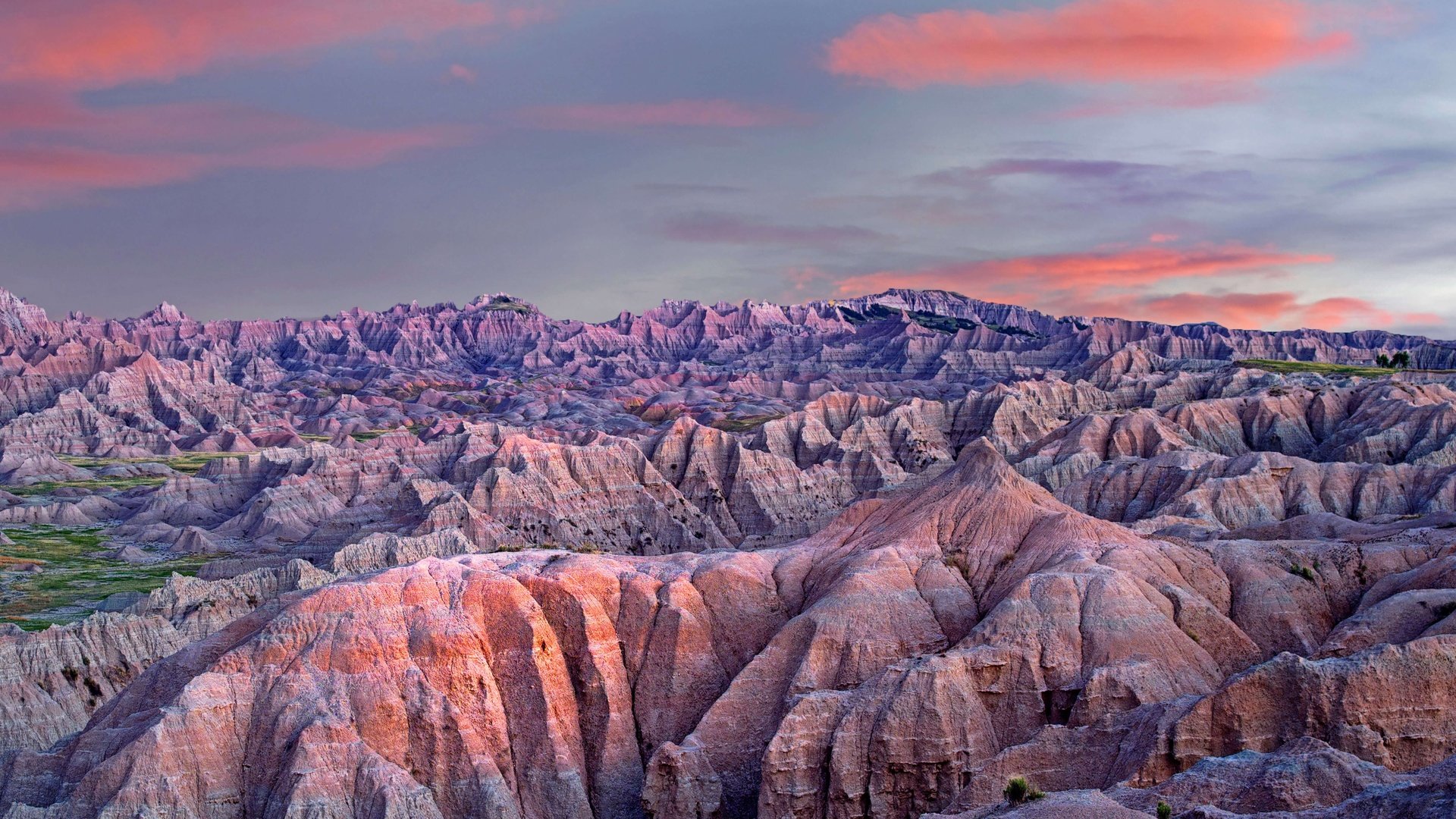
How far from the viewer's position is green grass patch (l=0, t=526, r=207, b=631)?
95.6 m

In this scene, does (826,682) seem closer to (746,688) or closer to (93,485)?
(746,688)

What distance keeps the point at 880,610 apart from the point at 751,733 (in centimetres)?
697

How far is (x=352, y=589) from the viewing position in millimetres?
47938

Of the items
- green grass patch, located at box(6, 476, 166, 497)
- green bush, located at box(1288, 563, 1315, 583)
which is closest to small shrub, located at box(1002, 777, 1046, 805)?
green bush, located at box(1288, 563, 1315, 583)

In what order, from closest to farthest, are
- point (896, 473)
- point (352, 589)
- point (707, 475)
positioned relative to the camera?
point (352, 589), point (707, 475), point (896, 473)

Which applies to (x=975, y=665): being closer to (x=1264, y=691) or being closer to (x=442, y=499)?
(x=1264, y=691)

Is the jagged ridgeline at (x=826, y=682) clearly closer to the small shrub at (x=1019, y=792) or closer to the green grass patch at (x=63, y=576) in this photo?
the small shrub at (x=1019, y=792)

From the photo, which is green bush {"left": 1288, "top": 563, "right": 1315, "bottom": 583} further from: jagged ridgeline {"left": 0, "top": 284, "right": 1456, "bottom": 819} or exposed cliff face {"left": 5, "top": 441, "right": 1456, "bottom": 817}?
exposed cliff face {"left": 5, "top": 441, "right": 1456, "bottom": 817}

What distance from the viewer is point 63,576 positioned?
111 m

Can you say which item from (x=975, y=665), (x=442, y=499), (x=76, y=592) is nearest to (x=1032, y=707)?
(x=975, y=665)

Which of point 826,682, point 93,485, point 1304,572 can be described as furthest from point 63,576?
point 1304,572

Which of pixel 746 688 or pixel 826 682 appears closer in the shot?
pixel 826 682

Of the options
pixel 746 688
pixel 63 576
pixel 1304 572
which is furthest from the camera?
pixel 63 576

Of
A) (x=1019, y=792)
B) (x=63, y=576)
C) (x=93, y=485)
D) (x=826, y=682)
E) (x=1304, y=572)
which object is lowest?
(x=1019, y=792)
